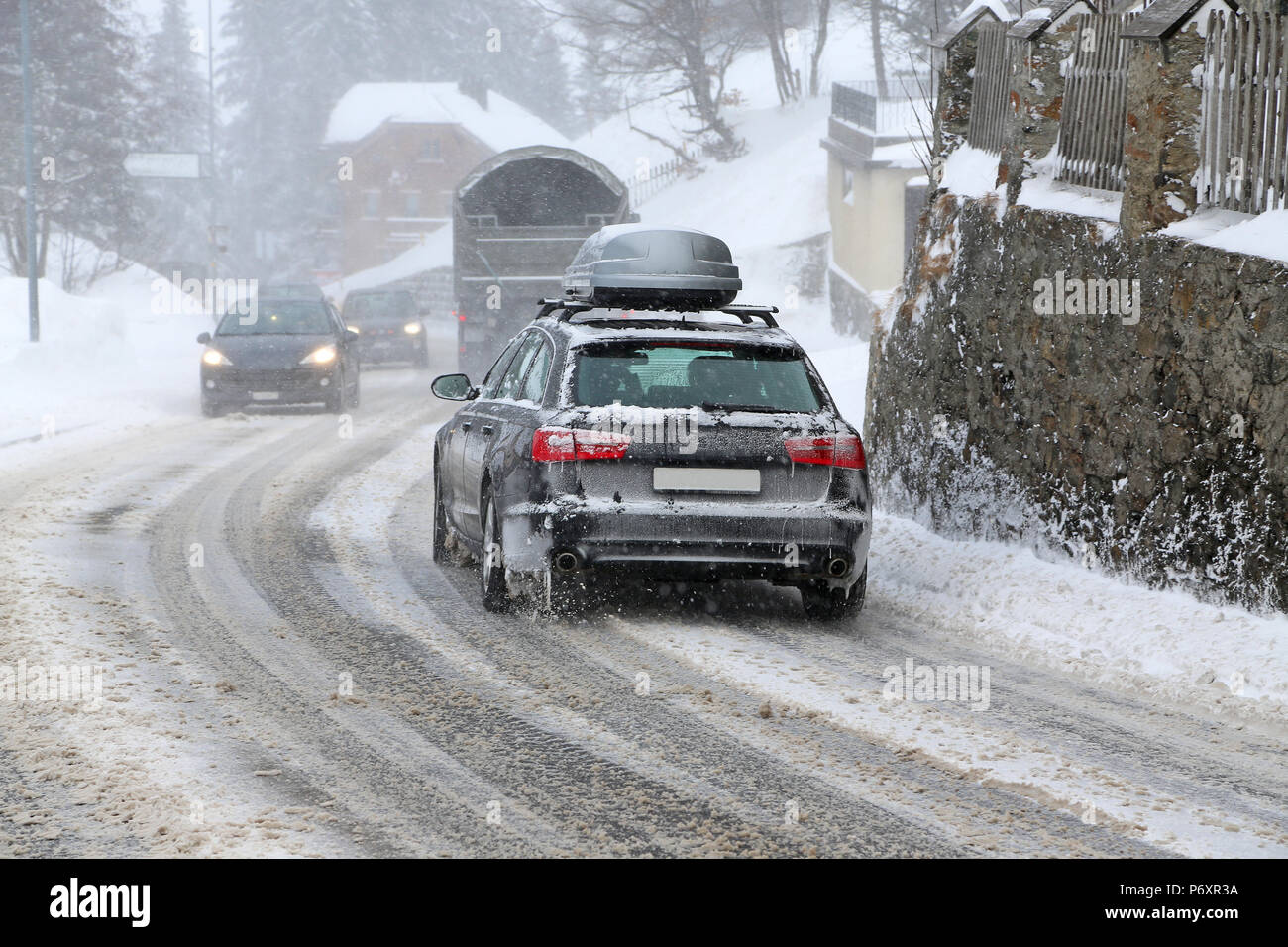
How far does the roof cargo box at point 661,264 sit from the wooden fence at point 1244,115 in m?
4.80

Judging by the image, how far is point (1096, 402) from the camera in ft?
27.7

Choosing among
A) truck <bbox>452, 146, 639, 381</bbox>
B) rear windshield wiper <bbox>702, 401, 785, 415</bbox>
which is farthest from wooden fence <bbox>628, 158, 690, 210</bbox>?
rear windshield wiper <bbox>702, 401, 785, 415</bbox>

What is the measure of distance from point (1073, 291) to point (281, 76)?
9651 cm

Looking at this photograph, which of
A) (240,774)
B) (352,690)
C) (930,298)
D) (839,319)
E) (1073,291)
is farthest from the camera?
(839,319)

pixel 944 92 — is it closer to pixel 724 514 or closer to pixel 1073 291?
pixel 1073 291

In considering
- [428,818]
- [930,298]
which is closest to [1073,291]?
[930,298]

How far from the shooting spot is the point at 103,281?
50906 millimetres

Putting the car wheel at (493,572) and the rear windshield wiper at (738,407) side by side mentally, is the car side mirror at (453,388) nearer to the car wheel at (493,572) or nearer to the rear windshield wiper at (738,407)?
the car wheel at (493,572)

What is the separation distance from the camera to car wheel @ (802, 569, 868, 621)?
26.0 ft

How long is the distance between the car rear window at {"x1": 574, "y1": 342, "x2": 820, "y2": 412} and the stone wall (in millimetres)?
1731

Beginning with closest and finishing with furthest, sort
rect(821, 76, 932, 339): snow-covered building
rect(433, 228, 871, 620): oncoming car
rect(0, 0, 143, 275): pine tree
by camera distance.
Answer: rect(433, 228, 871, 620): oncoming car < rect(821, 76, 932, 339): snow-covered building < rect(0, 0, 143, 275): pine tree

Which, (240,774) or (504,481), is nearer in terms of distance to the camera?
(240,774)

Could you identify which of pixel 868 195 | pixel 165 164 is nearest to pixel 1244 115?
pixel 868 195

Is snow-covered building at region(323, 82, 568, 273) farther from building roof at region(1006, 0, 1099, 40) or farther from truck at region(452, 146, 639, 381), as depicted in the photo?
building roof at region(1006, 0, 1099, 40)
